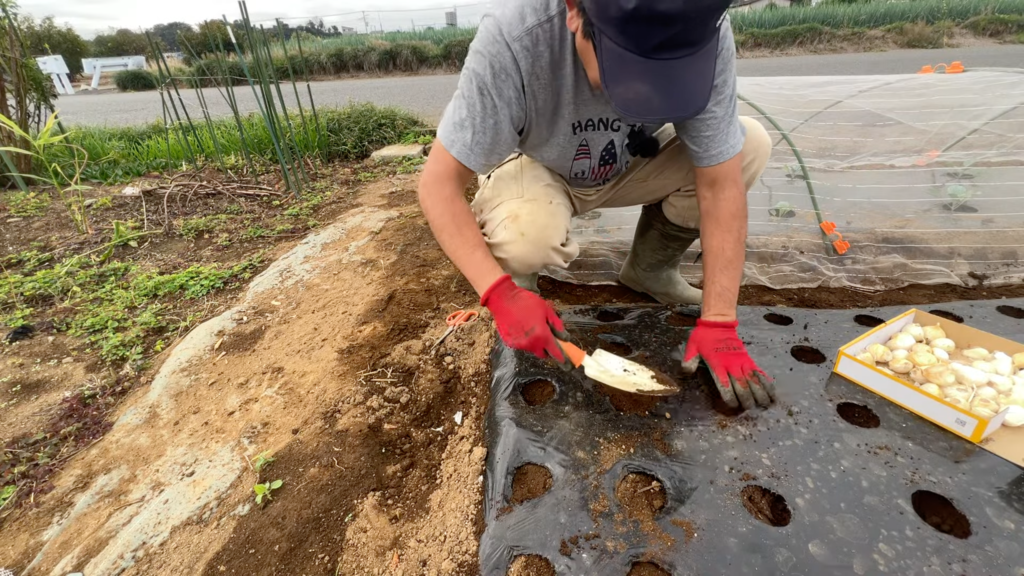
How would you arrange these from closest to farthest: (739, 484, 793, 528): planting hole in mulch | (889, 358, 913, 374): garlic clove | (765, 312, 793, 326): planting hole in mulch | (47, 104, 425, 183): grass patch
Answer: (739, 484, 793, 528): planting hole in mulch < (889, 358, 913, 374): garlic clove < (765, 312, 793, 326): planting hole in mulch < (47, 104, 425, 183): grass patch

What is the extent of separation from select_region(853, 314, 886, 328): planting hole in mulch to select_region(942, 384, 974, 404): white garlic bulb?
358 millimetres

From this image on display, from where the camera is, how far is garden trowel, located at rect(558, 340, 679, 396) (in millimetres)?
1159

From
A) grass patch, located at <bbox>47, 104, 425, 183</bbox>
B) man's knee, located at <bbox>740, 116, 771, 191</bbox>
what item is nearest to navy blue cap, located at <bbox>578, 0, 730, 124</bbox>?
man's knee, located at <bbox>740, 116, 771, 191</bbox>

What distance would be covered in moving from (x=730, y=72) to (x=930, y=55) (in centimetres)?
954

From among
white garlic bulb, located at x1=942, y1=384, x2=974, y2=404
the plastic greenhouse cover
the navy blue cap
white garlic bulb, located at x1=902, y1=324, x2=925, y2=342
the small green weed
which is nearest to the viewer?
the navy blue cap

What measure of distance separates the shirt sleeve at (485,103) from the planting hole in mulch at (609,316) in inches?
25.0

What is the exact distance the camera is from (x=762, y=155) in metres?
1.50

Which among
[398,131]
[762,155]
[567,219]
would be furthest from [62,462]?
[398,131]

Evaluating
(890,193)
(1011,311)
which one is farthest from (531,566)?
(890,193)

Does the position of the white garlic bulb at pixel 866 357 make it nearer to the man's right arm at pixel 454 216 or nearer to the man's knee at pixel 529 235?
the man's knee at pixel 529 235

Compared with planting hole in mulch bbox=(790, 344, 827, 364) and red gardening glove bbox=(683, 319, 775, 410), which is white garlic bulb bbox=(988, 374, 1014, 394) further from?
red gardening glove bbox=(683, 319, 775, 410)

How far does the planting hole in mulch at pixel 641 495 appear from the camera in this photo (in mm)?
989

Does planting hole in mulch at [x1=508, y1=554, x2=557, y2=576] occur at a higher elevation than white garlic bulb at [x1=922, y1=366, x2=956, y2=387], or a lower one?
lower

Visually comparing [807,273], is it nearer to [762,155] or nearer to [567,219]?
[762,155]
